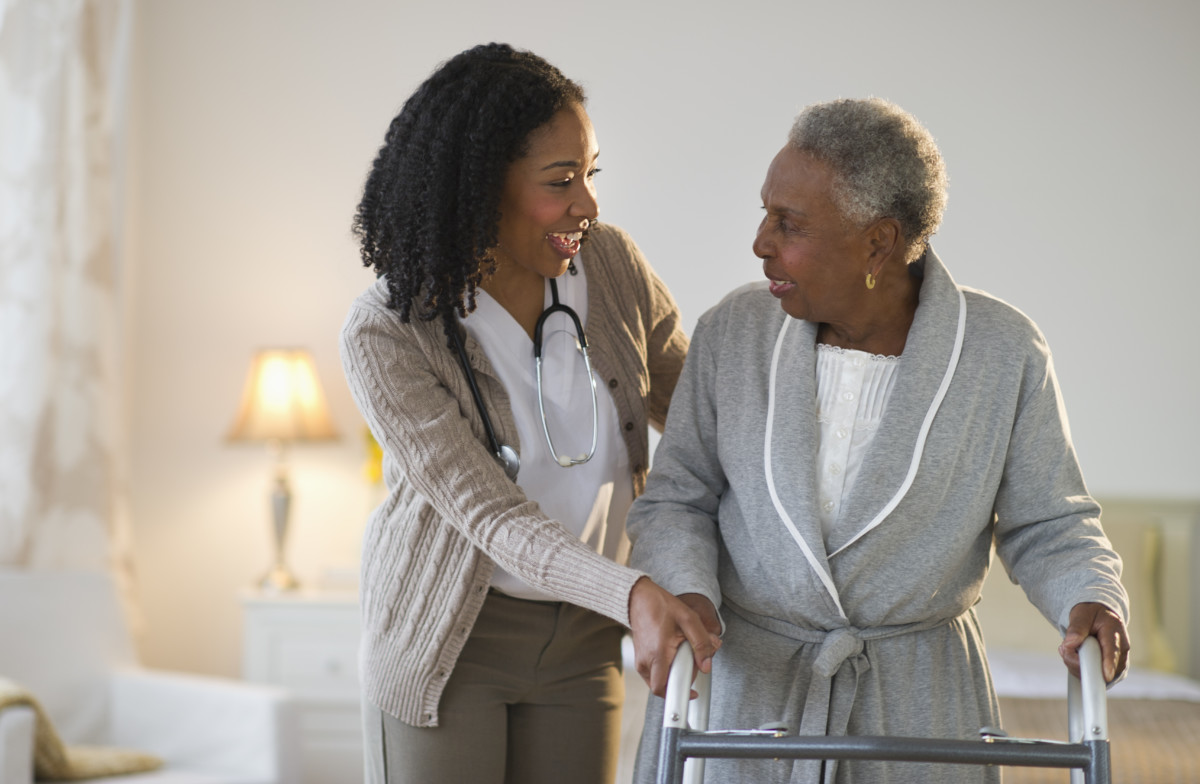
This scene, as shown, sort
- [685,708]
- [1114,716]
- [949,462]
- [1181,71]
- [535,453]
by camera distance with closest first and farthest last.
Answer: [685,708] < [949,462] < [535,453] < [1114,716] < [1181,71]

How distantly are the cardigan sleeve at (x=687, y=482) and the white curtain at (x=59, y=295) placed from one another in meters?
2.40

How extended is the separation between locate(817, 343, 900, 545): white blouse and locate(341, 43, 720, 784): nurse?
0.29m

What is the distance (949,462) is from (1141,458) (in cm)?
279

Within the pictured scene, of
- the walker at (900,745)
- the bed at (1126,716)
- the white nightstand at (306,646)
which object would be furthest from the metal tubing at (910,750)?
the white nightstand at (306,646)

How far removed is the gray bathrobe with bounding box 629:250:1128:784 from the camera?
1.34 metres

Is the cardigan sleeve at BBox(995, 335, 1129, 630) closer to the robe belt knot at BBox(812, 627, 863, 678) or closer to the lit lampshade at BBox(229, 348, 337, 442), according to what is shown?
the robe belt knot at BBox(812, 627, 863, 678)

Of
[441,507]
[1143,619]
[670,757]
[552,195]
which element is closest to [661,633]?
[670,757]

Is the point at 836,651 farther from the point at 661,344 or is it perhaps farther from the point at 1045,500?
the point at 661,344

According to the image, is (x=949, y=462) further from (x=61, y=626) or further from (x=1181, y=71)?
(x=1181, y=71)

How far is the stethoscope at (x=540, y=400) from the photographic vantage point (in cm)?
150

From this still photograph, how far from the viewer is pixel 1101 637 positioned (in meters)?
1.23

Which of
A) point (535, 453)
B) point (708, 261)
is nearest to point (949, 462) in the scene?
Answer: point (535, 453)

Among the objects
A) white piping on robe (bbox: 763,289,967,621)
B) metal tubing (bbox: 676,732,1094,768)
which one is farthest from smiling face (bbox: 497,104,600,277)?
metal tubing (bbox: 676,732,1094,768)

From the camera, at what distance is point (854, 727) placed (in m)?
1.38
